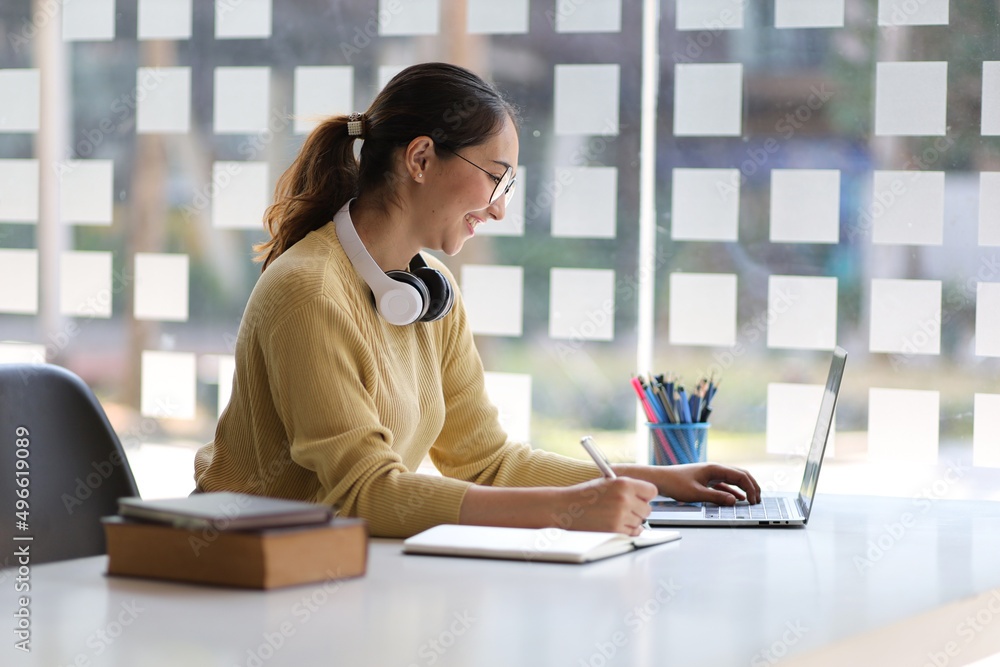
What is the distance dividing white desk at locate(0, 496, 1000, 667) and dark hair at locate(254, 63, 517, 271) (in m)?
0.62

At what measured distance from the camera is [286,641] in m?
0.91

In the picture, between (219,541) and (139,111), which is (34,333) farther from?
(219,541)

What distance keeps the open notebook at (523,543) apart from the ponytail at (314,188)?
1.97 ft

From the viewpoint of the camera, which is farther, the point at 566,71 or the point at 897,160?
the point at 566,71

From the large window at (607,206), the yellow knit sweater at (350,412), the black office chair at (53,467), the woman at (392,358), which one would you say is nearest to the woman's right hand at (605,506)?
the woman at (392,358)

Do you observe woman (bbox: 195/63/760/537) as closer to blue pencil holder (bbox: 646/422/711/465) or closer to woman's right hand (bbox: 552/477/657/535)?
woman's right hand (bbox: 552/477/657/535)

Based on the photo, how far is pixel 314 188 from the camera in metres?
1.77

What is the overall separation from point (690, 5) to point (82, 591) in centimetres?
196

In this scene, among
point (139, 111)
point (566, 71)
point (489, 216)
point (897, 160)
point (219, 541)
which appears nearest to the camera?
point (219, 541)

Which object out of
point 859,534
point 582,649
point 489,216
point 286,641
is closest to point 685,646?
point 582,649

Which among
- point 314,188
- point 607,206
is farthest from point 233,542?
point 607,206

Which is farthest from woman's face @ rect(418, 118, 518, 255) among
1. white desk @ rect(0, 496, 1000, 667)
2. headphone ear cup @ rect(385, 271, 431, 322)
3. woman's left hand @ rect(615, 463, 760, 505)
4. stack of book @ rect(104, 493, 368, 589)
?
stack of book @ rect(104, 493, 368, 589)

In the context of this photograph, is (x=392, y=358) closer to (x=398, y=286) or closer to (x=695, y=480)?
(x=398, y=286)

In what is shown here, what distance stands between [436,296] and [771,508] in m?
0.64
